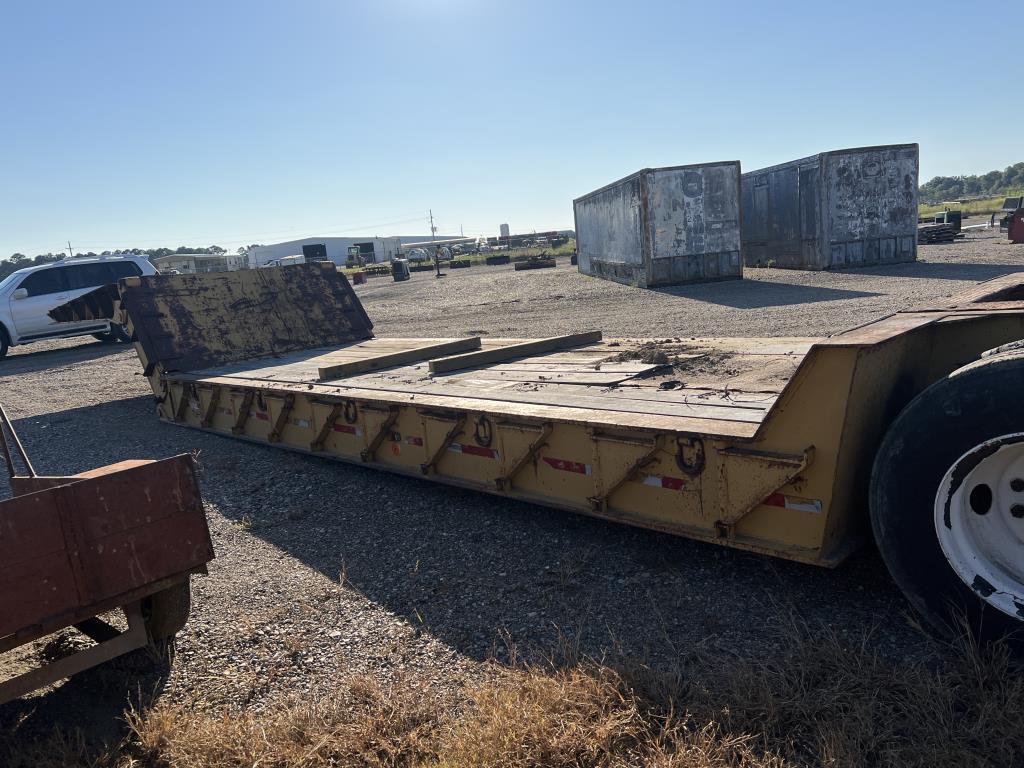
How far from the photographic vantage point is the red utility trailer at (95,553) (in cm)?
262

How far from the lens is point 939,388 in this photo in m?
2.61

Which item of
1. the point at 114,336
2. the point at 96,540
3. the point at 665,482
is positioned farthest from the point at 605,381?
the point at 114,336

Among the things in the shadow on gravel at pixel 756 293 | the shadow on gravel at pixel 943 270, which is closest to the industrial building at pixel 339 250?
the shadow on gravel at pixel 756 293

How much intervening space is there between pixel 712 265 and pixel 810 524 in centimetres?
1775

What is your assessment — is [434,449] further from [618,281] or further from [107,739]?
[618,281]

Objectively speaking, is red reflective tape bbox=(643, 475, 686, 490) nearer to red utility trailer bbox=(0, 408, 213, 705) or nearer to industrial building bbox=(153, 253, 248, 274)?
red utility trailer bbox=(0, 408, 213, 705)

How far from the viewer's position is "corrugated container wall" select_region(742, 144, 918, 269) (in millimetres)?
19250

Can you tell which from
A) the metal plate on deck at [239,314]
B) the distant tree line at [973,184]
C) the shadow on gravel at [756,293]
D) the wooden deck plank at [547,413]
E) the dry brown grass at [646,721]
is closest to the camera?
the dry brown grass at [646,721]

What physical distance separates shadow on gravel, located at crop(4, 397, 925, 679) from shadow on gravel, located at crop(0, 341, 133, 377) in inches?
460

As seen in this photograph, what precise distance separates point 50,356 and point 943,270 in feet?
70.5

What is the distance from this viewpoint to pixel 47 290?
16.1m

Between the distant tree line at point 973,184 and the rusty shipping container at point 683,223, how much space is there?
311 feet

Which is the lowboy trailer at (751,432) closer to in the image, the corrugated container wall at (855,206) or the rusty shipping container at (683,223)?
the rusty shipping container at (683,223)

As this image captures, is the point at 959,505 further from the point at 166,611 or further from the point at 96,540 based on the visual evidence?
the point at 166,611
